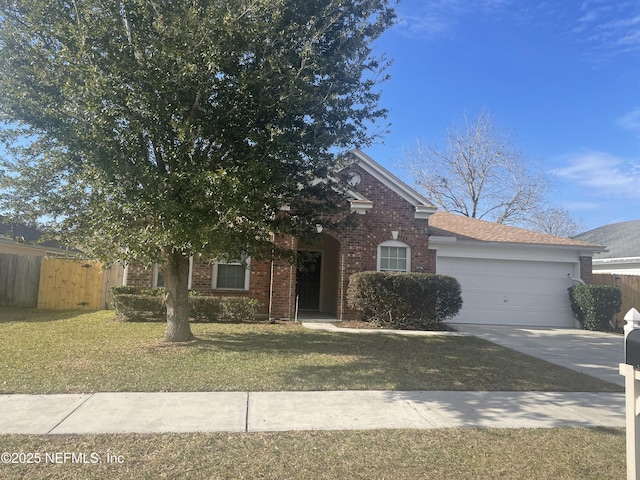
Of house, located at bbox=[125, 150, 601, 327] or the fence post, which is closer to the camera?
the fence post

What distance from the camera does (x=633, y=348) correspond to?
336cm

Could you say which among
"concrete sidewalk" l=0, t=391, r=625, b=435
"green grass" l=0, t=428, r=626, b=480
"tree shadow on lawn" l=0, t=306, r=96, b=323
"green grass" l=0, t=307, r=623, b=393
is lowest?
"green grass" l=0, t=428, r=626, b=480

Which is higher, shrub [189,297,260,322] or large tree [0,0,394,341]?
large tree [0,0,394,341]

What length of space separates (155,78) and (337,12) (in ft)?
11.0

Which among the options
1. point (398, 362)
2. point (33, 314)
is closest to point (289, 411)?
point (398, 362)

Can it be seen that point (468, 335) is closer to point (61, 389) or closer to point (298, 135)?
point (298, 135)

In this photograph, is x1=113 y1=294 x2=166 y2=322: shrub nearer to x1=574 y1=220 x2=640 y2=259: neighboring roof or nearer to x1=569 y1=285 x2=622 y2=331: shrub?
x1=569 y1=285 x2=622 y2=331: shrub

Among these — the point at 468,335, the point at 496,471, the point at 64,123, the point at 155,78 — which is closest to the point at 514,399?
the point at 496,471

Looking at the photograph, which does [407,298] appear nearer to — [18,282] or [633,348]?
[633,348]

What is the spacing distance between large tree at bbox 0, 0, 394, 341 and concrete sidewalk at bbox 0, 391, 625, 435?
2.30m

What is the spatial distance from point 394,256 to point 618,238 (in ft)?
51.0

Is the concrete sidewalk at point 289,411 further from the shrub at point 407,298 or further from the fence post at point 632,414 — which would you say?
the shrub at point 407,298

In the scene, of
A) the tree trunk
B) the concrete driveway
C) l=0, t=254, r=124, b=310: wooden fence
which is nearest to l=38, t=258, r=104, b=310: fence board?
l=0, t=254, r=124, b=310: wooden fence

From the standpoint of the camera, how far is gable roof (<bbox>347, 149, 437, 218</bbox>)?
14.3 m
